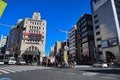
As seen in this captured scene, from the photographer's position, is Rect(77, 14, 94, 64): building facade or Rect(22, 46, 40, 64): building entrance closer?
Rect(77, 14, 94, 64): building facade

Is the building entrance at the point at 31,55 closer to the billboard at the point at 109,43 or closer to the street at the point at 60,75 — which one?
the billboard at the point at 109,43

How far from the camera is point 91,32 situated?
7794 centimetres

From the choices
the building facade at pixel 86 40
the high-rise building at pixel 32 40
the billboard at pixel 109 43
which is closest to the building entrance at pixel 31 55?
the high-rise building at pixel 32 40

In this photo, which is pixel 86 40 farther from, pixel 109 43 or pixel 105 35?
pixel 109 43

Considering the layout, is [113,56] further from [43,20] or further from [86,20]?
[43,20]

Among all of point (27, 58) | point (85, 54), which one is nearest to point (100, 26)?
point (85, 54)

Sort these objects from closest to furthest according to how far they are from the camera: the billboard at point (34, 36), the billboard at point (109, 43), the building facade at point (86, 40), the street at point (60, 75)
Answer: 1. the street at point (60, 75)
2. the billboard at point (109, 43)
3. the building facade at point (86, 40)
4. the billboard at point (34, 36)

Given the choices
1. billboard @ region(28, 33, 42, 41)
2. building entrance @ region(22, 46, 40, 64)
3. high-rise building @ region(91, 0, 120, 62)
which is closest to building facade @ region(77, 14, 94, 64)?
high-rise building @ region(91, 0, 120, 62)

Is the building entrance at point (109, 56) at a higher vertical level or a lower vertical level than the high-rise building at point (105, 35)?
lower

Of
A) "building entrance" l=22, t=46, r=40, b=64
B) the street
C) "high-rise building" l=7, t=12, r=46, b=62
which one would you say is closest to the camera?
the street

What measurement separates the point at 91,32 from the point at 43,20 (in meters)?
36.8

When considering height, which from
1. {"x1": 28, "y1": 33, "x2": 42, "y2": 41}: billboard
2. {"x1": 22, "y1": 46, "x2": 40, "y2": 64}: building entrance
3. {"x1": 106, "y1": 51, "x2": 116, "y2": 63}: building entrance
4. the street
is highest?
{"x1": 28, "y1": 33, "x2": 42, "y2": 41}: billboard

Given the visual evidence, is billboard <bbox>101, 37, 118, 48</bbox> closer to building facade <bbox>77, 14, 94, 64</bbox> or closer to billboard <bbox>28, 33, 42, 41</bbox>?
building facade <bbox>77, 14, 94, 64</bbox>

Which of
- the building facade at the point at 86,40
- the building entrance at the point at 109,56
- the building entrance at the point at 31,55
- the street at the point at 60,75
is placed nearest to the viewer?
the street at the point at 60,75
